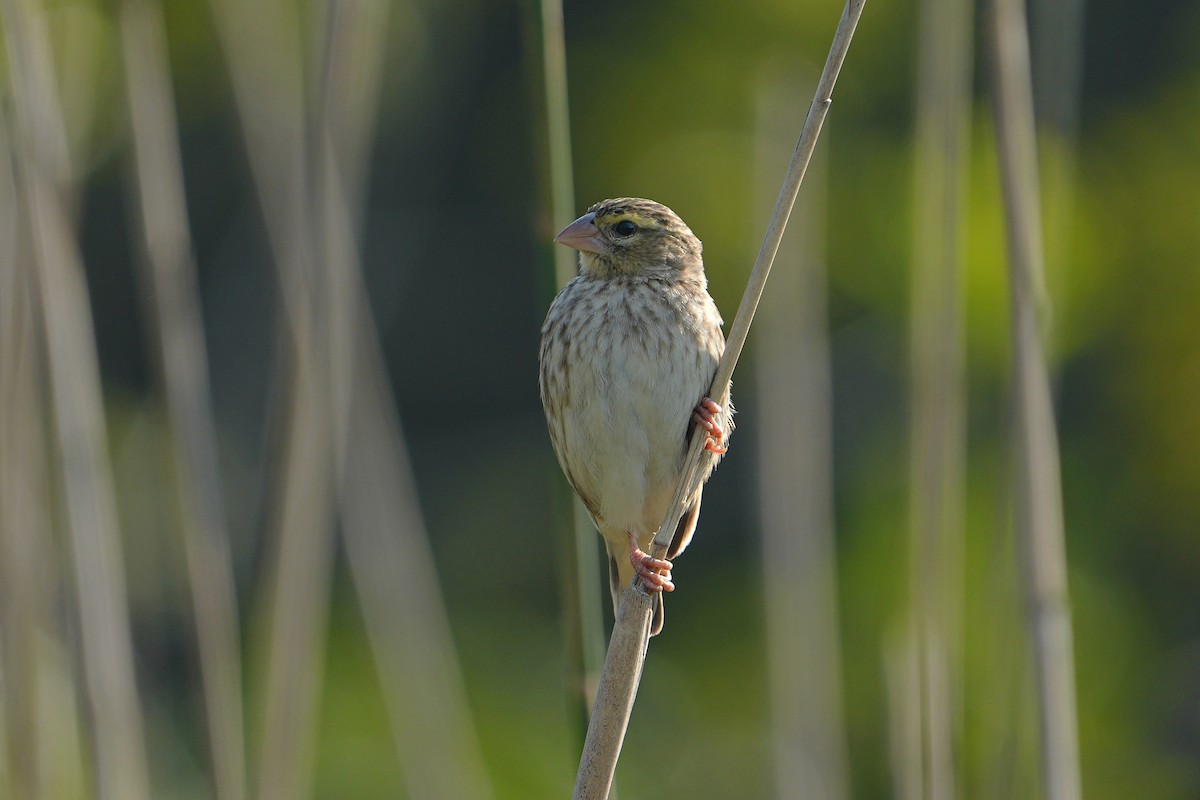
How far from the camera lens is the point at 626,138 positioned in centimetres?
756

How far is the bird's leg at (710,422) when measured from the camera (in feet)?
7.91

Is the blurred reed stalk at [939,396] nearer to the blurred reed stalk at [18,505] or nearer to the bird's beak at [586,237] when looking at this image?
the bird's beak at [586,237]

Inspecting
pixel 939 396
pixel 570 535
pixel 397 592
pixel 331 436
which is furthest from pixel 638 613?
pixel 397 592

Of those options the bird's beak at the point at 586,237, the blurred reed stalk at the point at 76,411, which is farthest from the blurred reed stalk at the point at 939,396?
the blurred reed stalk at the point at 76,411

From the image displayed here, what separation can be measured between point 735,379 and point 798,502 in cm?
268

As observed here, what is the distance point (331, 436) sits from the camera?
2.83 metres

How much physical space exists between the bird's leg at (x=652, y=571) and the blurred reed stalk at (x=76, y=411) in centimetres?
105

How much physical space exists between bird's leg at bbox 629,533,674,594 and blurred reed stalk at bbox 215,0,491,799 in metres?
0.63

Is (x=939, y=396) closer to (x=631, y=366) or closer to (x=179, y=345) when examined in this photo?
(x=631, y=366)

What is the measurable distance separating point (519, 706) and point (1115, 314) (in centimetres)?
325

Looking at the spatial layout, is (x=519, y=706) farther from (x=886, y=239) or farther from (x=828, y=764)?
(x=828, y=764)

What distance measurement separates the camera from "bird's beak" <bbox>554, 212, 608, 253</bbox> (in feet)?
9.36

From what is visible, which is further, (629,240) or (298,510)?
(629,240)

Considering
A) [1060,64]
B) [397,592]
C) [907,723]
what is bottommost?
[907,723]
